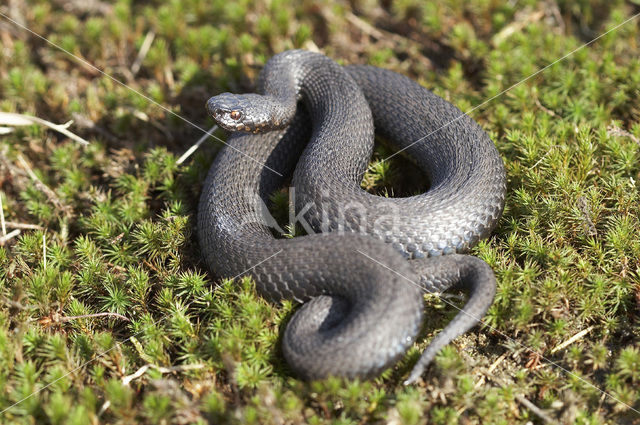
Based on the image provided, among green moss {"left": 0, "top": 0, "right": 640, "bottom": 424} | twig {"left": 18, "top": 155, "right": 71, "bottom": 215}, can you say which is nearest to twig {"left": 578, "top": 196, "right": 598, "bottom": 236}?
green moss {"left": 0, "top": 0, "right": 640, "bottom": 424}

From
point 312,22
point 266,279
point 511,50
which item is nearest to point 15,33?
point 312,22

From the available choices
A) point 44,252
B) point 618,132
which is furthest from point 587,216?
point 44,252

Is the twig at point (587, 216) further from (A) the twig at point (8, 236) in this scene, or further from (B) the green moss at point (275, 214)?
(A) the twig at point (8, 236)

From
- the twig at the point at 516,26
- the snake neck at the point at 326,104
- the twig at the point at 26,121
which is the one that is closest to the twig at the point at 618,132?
the twig at the point at 516,26

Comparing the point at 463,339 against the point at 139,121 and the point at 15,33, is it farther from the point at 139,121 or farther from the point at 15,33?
the point at 15,33

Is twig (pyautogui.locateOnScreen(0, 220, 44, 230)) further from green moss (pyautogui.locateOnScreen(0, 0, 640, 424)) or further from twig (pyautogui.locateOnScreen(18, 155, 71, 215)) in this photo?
twig (pyautogui.locateOnScreen(18, 155, 71, 215))

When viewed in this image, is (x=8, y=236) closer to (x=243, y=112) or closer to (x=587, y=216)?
(x=243, y=112)
